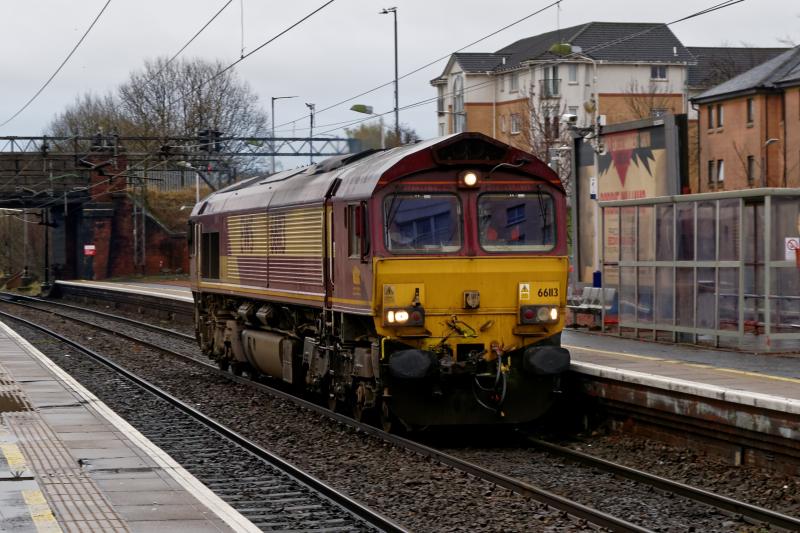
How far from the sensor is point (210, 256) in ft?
79.2

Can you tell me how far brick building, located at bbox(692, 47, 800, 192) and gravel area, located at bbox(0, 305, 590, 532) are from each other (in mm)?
40606

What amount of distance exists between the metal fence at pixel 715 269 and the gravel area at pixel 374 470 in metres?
6.53

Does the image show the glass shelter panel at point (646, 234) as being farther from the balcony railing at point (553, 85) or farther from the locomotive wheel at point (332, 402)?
the balcony railing at point (553, 85)

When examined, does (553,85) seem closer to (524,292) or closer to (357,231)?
(524,292)

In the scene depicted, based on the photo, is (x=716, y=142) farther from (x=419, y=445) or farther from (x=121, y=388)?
(x=419, y=445)

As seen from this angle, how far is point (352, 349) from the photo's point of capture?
15930mm

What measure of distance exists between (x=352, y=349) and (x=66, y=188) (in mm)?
56608

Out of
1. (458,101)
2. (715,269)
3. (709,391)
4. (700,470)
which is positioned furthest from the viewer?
(458,101)

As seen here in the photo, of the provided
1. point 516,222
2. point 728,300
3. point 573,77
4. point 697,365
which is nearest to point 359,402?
point 516,222

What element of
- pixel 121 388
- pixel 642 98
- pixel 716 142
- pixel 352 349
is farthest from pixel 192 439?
pixel 642 98

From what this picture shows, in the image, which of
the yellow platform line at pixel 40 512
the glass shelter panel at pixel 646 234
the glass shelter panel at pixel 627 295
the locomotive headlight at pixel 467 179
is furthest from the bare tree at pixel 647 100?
the yellow platform line at pixel 40 512

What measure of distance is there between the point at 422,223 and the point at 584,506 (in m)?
Result: 4.95

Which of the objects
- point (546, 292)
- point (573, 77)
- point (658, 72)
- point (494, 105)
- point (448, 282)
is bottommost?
point (546, 292)

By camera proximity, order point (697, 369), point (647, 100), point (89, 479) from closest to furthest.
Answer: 1. point (89, 479)
2. point (697, 369)
3. point (647, 100)
